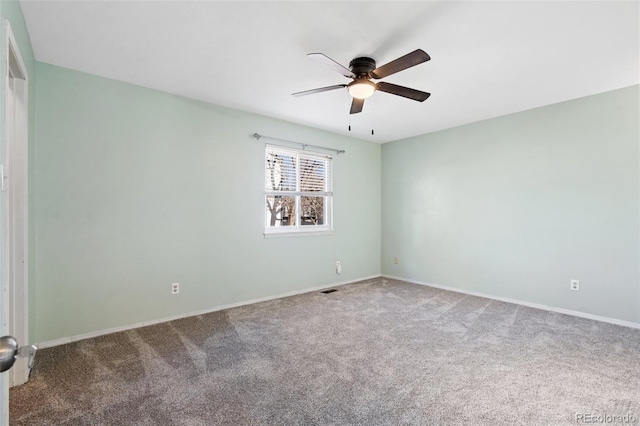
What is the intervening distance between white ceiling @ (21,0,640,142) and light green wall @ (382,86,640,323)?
0.52 metres

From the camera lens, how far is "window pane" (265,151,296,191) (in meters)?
4.17

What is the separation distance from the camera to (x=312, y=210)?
4.69 metres

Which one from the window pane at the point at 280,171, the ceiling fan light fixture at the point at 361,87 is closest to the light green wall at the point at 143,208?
the window pane at the point at 280,171

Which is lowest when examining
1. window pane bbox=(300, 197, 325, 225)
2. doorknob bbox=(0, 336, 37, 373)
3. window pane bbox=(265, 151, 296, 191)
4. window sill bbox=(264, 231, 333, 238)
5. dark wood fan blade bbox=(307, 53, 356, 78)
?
doorknob bbox=(0, 336, 37, 373)

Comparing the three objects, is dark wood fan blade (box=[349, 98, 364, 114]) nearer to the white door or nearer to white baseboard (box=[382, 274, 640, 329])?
the white door

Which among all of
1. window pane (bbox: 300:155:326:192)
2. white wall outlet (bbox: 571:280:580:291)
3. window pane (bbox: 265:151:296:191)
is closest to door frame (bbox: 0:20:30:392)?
window pane (bbox: 265:151:296:191)

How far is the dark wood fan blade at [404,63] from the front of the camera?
6.44 feet

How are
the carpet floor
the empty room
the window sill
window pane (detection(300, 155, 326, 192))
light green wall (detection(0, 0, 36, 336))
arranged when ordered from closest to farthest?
light green wall (detection(0, 0, 36, 336)) → the carpet floor → the empty room → the window sill → window pane (detection(300, 155, 326, 192))

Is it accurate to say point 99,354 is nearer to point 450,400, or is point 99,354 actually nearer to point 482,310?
point 450,400

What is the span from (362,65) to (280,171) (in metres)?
2.11

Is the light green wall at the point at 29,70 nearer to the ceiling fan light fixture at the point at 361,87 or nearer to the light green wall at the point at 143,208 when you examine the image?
the light green wall at the point at 143,208

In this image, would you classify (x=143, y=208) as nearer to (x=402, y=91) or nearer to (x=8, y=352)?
(x=8, y=352)

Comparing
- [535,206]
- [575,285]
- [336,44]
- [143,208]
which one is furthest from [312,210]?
[575,285]

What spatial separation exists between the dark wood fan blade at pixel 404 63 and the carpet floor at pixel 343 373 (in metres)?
2.22
